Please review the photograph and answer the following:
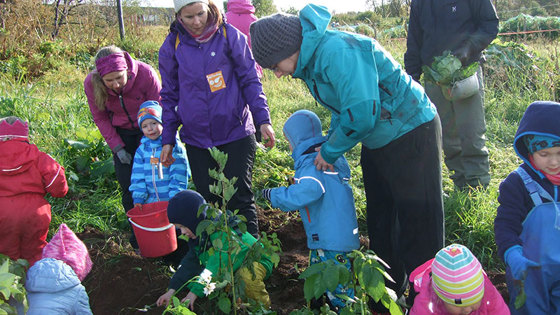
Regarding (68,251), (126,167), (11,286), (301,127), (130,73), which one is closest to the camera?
(11,286)

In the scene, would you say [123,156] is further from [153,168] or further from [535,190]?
[535,190]

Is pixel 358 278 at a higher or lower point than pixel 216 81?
lower

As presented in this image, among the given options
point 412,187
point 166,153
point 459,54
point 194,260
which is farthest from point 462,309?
point 459,54

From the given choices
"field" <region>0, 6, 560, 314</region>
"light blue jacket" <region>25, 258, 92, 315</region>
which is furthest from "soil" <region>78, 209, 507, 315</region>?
"light blue jacket" <region>25, 258, 92, 315</region>

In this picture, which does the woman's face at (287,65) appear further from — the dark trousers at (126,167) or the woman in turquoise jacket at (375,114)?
the dark trousers at (126,167)

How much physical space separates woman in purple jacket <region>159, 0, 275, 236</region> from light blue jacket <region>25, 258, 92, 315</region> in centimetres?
111

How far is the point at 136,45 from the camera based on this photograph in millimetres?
13086

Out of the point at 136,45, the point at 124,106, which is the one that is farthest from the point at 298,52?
the point at 136,45

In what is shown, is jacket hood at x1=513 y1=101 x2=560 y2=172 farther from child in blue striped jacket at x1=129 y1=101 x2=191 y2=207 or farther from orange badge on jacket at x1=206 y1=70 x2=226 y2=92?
child in blue striped jacket at x1=129 y1=101 x2=191 y2=207

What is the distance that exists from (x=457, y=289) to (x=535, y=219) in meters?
0.58

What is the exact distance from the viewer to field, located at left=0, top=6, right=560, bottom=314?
10.7ft

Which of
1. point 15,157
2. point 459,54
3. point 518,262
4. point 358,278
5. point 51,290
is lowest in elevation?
point 51,290

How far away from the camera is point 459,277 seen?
1.91m

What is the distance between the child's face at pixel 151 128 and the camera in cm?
360
